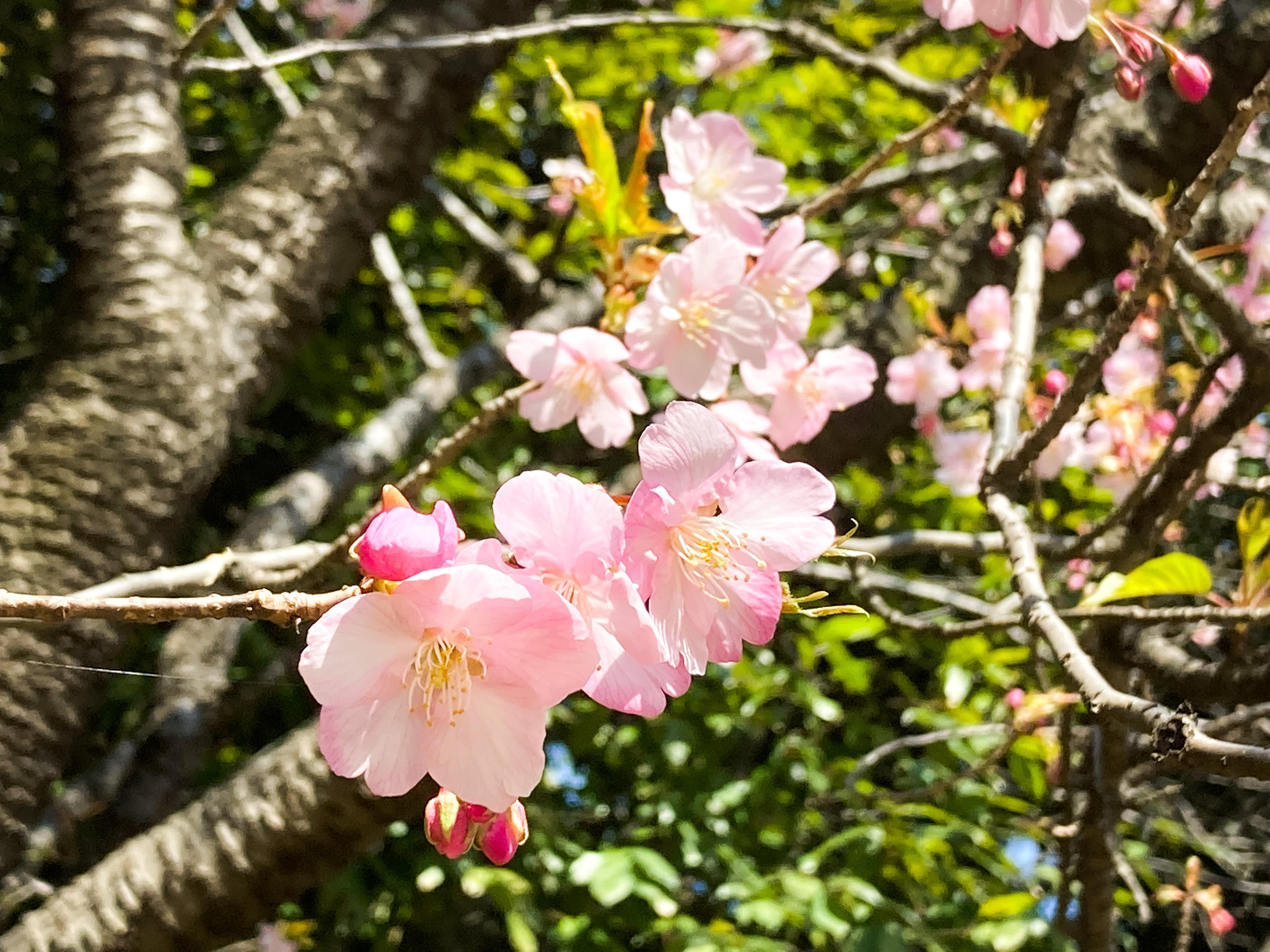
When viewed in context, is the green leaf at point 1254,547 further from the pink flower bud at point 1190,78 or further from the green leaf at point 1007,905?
the green leaf at point 1007,905

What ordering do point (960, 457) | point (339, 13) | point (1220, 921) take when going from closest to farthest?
point (960, 457) < point (1220, 921) < point (339, 13)

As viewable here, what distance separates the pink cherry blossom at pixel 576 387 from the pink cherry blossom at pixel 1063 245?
3.72 ft

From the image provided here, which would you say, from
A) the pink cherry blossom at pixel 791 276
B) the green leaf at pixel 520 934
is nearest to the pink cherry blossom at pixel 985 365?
the pink cherry blossom at pixel 791 276

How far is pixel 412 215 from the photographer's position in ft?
9.08

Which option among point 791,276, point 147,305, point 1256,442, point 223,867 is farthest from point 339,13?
point 1256,442

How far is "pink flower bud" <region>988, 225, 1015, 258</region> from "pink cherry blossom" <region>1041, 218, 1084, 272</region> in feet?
0.26

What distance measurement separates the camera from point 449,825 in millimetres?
539

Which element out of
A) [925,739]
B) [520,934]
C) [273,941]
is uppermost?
[925,739]

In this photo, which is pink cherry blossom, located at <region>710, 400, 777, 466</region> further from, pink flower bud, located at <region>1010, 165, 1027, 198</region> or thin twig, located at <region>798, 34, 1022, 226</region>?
pink flower bud, located at <region>1010, 165, 1027, 198</region>

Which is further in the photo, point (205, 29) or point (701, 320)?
point (205, 29)

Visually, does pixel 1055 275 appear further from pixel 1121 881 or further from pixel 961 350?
pixel 1121 881

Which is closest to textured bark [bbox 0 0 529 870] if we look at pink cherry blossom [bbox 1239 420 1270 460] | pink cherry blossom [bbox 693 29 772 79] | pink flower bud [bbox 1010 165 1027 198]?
pink flower bud [bbox 1010 165 1027 198]

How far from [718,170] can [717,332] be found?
0.29m

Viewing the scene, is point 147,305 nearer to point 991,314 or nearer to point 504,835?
point 504,835
